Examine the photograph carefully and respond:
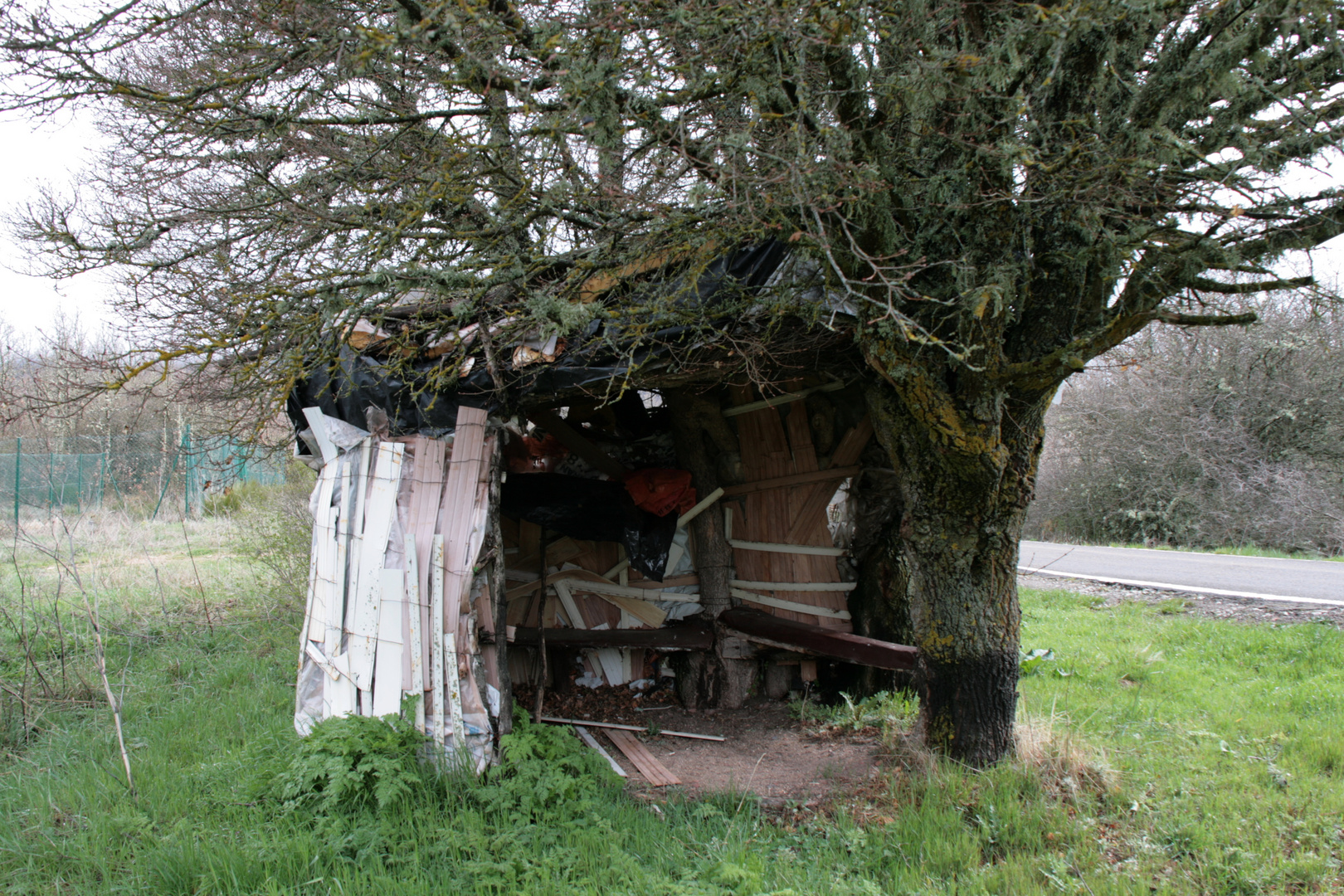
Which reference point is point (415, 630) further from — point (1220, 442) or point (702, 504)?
point (1220, 442)

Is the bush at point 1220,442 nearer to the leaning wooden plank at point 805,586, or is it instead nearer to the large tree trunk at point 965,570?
the leaning wooden plank at point 805,586

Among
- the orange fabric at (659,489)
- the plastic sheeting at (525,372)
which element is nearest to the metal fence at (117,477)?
the orange fabric at (659,489)

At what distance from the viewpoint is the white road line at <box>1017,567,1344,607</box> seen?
825cm

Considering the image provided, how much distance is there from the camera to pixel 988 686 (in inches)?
162

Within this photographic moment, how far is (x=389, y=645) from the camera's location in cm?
430

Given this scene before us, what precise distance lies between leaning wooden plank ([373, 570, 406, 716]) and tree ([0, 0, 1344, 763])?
132 centimetres

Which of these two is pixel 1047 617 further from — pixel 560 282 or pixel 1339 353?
pixel 1339 353

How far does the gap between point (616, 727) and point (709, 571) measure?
1.49 meters

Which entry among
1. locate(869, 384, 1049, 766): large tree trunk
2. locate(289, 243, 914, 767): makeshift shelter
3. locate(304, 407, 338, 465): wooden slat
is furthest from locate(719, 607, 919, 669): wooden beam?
→ locate(304, 407, 338, 465): wooden slat

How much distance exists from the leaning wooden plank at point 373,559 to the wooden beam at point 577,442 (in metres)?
1.32

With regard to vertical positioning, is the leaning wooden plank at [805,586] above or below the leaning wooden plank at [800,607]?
above

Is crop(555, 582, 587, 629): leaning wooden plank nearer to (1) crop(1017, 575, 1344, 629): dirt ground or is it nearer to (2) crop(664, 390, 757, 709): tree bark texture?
(2) crop(664, 390, 757, 709): tree bark texture

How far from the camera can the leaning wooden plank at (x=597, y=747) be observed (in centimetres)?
494

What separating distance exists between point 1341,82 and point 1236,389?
48.7ft
